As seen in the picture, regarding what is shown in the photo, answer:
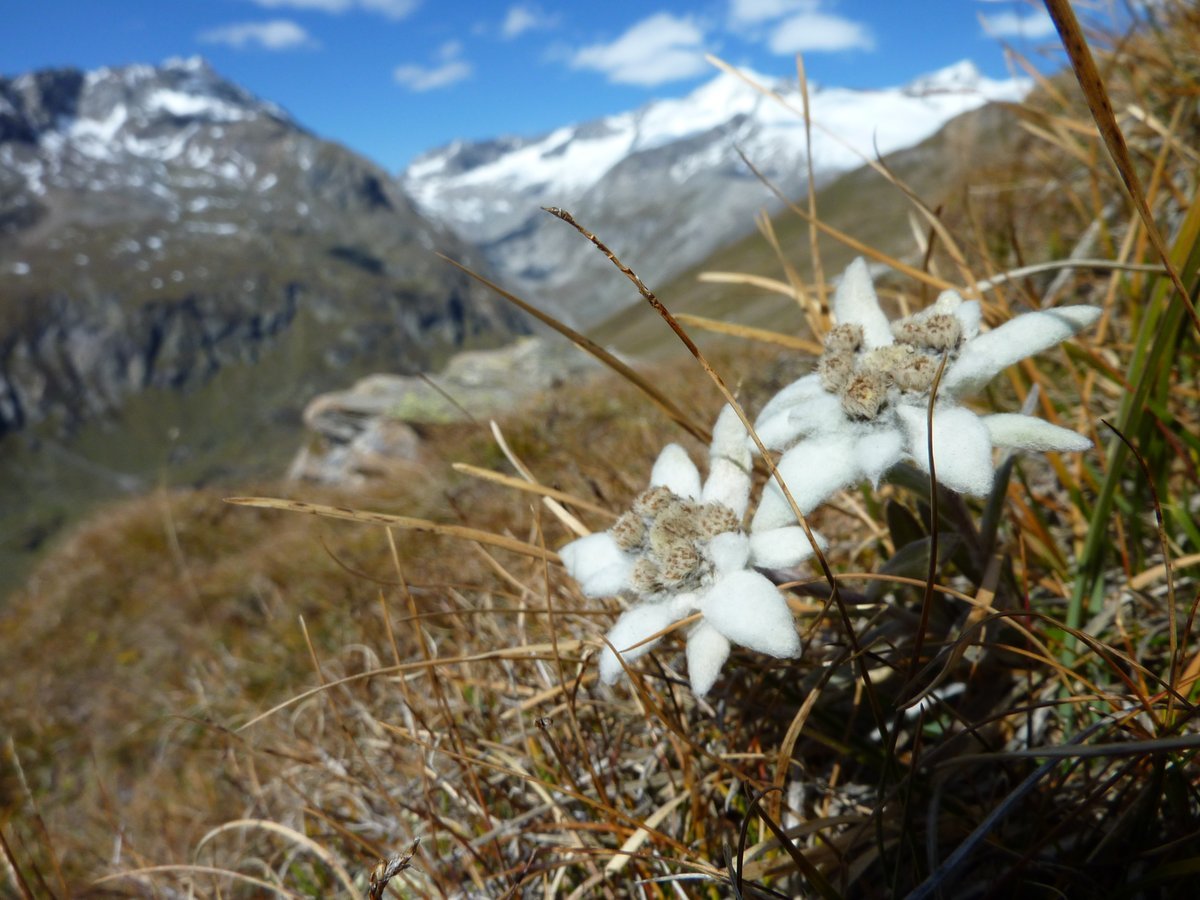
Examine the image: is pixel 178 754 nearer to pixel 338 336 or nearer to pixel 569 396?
pixel 569 396

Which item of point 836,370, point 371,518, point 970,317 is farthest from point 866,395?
point 371,518

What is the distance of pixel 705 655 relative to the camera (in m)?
1.10

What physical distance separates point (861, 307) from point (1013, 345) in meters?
0.28

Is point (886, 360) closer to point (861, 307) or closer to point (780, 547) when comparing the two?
point (861, 307)

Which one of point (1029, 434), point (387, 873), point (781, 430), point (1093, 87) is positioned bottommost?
point (387, 873)

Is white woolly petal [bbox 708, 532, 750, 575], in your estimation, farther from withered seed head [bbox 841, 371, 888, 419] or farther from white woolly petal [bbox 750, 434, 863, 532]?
withered seed head [bbox 841, 371, 888, 419]

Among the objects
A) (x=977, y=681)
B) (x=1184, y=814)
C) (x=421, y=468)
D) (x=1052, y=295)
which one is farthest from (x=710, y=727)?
(x=421, y=468)

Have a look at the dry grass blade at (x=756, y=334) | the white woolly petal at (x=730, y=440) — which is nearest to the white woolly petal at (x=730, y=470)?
the white woolly petal at (x=730, y=440)

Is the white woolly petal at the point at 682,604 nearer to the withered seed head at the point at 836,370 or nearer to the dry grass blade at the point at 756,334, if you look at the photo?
the withered seed head at the point at 836,370

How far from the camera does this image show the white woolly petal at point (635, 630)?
1.15 metres

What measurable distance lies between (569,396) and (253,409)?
19574 centimetres

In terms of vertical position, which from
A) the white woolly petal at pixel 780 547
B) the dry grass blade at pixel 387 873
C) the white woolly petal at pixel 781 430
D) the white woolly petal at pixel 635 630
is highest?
the white woolly petal at pixel 781 430

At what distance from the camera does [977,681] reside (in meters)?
1.56

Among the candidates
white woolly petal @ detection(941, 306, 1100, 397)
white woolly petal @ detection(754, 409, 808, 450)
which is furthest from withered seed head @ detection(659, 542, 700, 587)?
white woolly petal @ detection(941, 306, 1100, 397)
